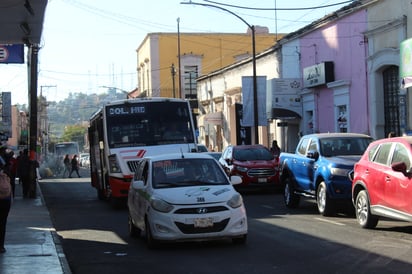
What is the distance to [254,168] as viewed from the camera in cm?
2238

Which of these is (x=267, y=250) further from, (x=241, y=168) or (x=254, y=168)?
(x=241, y=168)

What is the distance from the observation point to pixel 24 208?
64.1 feet

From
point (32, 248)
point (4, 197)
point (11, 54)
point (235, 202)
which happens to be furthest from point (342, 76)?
point (4, 197)

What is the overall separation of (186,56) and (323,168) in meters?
49.3

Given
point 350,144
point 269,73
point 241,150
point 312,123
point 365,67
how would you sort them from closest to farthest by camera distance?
point 350,144 → point 241,150 → point 365,67 → point 312,123 → point 269,73

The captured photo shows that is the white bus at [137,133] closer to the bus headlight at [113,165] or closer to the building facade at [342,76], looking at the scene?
the bus headlight at [113,165]

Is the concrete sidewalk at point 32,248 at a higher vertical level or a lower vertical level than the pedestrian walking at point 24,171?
lower

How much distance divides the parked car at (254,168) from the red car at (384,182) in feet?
30.6

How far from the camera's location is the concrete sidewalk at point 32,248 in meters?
9.16

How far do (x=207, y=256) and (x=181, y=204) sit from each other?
965 millimetres

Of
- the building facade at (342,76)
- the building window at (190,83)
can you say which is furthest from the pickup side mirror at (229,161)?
the building window at (190,83)

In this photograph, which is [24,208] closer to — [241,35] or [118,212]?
→ [118,212]

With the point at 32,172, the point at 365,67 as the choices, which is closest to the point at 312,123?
the point at 365,67

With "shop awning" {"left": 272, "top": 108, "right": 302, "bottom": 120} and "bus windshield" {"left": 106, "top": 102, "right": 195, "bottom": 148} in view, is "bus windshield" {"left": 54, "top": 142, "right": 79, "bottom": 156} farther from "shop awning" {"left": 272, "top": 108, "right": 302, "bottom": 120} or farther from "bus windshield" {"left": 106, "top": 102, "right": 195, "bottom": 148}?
"bus windshield" {"left": 106, "top": 102, "right": 195, "bottom": 148}
